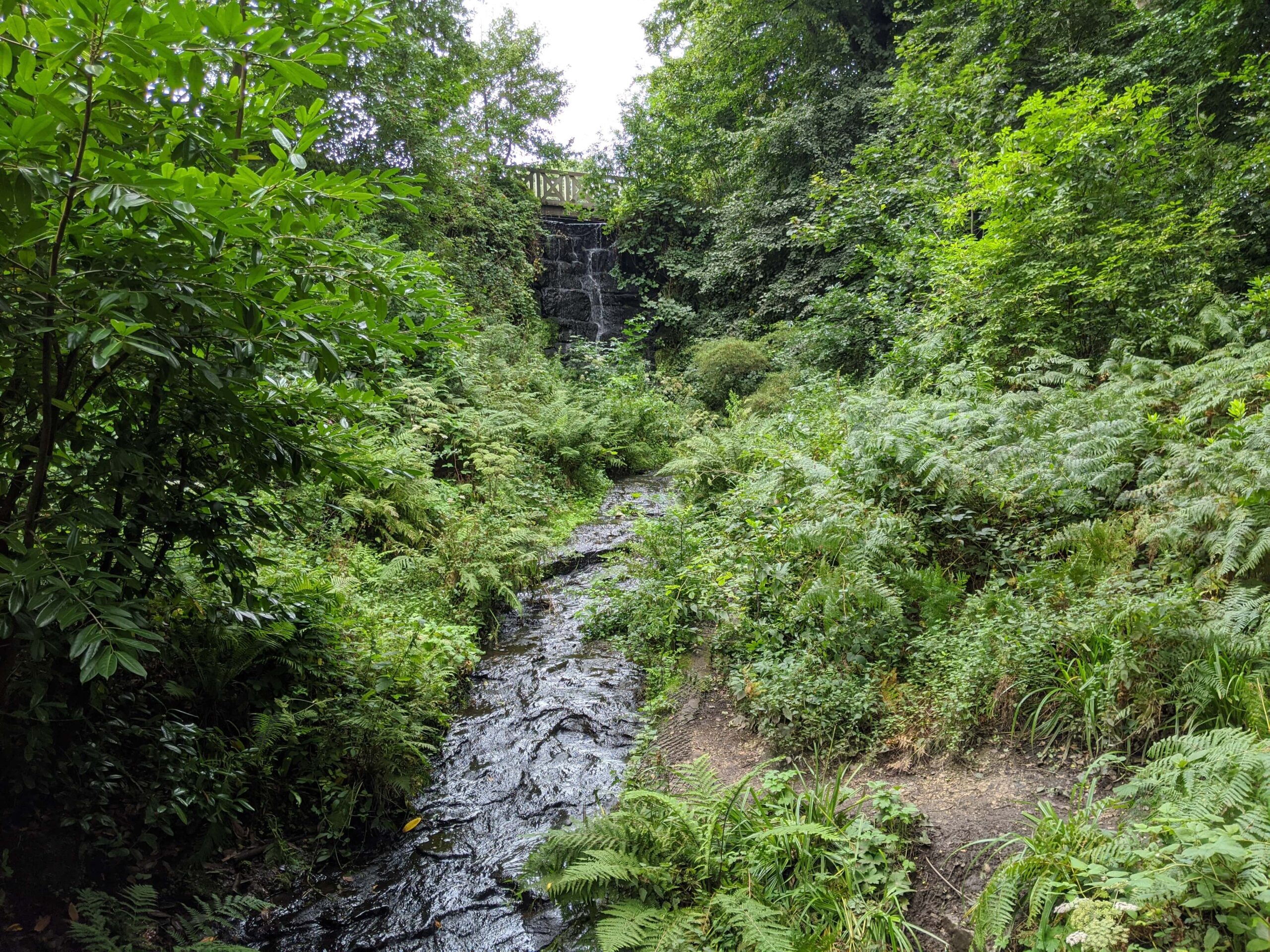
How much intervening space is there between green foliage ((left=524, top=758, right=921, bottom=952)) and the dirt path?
4.5 inches

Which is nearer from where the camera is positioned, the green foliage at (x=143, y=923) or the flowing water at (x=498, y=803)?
the green foliage at (x=143, y=923)

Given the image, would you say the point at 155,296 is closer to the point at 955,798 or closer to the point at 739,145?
the point at 955,798

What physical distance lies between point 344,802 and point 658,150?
1818cm

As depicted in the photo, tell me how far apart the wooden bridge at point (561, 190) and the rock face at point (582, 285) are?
38 cm

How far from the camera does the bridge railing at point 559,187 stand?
60.1 feet

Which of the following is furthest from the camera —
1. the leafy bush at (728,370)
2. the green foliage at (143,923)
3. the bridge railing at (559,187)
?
the bridge railing at (559,187)

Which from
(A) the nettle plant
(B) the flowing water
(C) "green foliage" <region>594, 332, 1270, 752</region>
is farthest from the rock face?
(A) the nettle plant

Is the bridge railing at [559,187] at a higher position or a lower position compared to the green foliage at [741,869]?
higher

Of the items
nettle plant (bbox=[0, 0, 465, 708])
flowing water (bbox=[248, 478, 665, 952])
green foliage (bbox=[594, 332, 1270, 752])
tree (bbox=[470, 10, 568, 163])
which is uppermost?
tree (bbox=[470, 10, 568, 163])

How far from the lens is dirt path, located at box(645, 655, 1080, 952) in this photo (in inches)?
99.3

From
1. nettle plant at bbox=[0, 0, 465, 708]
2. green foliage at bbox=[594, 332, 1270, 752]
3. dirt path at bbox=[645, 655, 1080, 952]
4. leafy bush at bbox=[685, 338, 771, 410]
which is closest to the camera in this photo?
nettle plant at bbox=[0, 0, 465, 708]

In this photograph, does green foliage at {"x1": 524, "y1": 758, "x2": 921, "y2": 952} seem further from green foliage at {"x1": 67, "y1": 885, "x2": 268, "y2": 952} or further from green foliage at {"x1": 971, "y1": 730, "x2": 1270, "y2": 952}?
green foliage at {"x1": 67, "y1": 885, "x2": 268, "y2": 952}

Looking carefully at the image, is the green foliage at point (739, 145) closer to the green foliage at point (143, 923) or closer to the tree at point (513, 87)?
the tree at point (513, 87)

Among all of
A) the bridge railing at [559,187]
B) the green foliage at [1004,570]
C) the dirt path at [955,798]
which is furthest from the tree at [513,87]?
the dirt path at [955,798]
